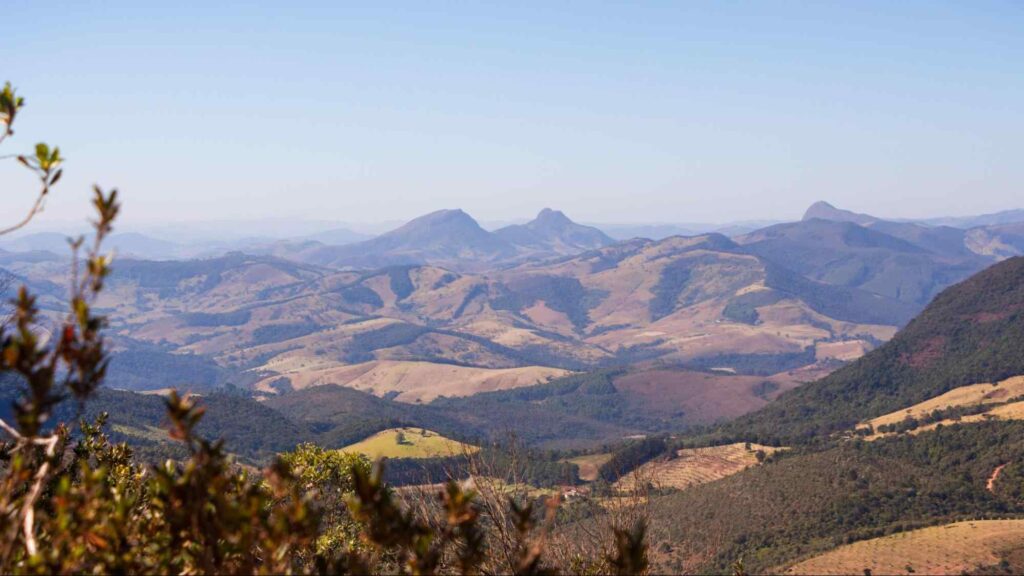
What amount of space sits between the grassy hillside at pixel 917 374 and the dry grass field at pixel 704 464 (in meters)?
25.1

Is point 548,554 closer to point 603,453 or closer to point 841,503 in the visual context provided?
point 841,503

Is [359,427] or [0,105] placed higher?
[0,105]

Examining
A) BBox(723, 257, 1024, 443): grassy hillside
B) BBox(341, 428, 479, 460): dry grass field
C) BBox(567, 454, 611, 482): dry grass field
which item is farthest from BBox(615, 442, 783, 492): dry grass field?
BBox(341, 428, 479, 460): dry grass field

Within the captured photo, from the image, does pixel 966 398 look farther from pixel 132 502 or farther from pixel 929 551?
pixel 132 502

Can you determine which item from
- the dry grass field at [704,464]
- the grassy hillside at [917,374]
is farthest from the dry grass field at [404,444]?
the grassy hillside at [917,374]

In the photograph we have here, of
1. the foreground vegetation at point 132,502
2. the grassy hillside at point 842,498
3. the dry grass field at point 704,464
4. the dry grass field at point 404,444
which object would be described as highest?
the foreground vegetation at point 132,502

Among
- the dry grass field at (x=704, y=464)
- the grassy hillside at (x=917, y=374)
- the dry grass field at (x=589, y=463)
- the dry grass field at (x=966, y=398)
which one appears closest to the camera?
the dry grass field at (x=704, y=464)

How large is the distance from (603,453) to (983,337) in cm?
10054

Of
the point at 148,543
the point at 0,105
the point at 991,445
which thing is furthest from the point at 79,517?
the point at 991,445

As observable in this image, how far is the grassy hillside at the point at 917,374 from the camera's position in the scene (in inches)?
6432

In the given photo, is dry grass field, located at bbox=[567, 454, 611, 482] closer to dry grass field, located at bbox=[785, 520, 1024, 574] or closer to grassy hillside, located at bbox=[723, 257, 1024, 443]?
grassy hillside, located at bbox=[723, 257, 1024, 443]

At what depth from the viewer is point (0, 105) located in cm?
888

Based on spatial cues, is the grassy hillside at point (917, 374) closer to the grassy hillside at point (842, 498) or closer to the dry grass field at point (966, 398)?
the dry grass field at point (966, 398)

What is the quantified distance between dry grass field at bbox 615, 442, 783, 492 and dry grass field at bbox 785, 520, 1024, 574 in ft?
132
